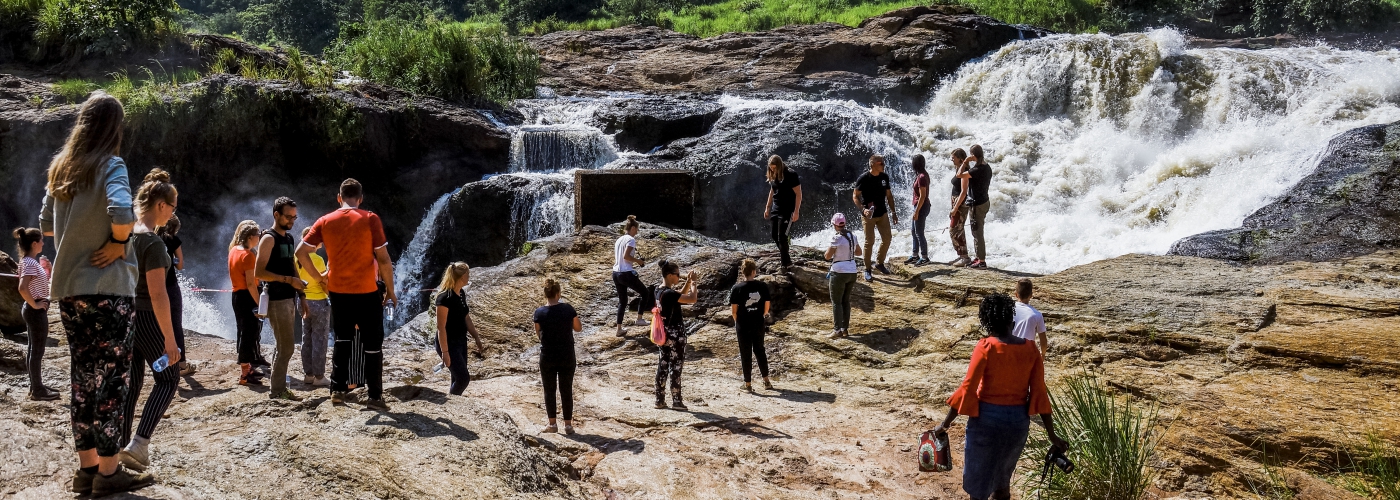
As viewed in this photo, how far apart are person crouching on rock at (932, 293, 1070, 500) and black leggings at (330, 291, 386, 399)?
332 cm

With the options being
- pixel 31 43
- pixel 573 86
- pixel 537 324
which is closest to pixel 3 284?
pixel 537 324

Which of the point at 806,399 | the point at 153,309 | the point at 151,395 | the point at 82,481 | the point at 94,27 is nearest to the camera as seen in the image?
the point at 82,481

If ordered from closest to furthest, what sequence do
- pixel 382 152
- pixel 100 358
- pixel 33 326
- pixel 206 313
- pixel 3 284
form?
1. pixel 100 358
2. pixel 33 326
3. pixel 3 284
4. pixel 206 313
5. pixel 382 152

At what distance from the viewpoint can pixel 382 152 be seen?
17750 mm

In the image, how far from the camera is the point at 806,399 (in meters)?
8.27

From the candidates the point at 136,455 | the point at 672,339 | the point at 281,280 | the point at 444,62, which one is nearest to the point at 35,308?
the point at 281,280

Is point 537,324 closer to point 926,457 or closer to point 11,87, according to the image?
point 926,457

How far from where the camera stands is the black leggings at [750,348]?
8.36 meters

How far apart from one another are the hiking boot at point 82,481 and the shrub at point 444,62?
15667 mm

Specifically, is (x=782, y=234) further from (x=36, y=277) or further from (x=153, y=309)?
(x=153, y=309)

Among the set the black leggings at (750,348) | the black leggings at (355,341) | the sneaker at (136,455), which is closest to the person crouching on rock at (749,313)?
the black leggings at (750,348)

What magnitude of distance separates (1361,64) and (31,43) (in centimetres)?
2404

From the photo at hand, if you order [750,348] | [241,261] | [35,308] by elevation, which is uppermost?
[241,261]

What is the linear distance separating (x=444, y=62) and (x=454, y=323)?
12807 mm
